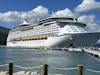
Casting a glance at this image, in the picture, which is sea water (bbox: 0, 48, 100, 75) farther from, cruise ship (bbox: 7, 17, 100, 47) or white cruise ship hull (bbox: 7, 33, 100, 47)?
cruise ship (bbox: 7, 17, 100, 47)

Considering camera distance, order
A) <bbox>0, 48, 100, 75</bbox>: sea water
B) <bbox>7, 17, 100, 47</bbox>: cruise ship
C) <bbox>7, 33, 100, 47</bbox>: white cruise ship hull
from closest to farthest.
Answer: <bbox>0, 48, 100, 75</bbox>: sea water < <bbox>7, 33, 100, 47</bbox>: white cruise ship hull < <bbox>7, 17, 100, 47</bbox>: cruise ship

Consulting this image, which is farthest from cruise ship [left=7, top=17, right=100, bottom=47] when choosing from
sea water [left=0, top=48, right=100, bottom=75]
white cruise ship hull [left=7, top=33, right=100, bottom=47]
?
sea water [left=0, top=48, right=100, bottom=75]

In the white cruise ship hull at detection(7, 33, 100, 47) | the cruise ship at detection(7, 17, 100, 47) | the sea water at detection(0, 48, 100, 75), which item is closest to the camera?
the sea water at detection(0, 48, 100, 75)

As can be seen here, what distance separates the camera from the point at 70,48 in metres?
86.4

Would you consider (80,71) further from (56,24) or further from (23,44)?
(23,44)

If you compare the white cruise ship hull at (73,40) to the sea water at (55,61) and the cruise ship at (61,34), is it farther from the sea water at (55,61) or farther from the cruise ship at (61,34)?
the sea water at (55,61)

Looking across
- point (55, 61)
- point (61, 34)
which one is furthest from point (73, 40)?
point (55, 61)

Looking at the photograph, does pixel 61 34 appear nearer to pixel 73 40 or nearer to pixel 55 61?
pixel 73 40

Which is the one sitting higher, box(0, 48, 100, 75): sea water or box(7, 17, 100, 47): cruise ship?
box(7, 17, 100, 47): cruise ship

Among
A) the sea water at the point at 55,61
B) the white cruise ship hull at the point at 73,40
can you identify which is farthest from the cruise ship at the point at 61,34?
the sea water at the point at 55,61

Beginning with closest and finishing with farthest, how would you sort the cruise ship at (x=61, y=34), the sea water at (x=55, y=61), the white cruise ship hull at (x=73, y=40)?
1. the sea water at (x=55, y=61)
2. the white cruise ship hull at (x=73, y=40)
3. the cruise ship at (x=61, y=34)

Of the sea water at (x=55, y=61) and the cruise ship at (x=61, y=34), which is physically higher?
the cruise ship at (x=61, y=34)

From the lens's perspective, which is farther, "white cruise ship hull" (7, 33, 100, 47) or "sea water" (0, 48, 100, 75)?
"white cruise ship hull" (7, 33, 100, 47)

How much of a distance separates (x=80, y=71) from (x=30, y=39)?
334ft
